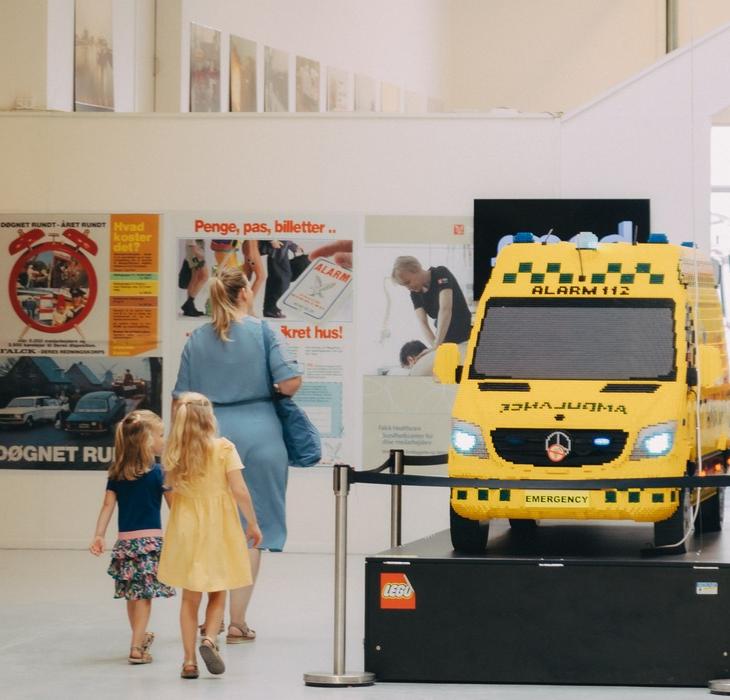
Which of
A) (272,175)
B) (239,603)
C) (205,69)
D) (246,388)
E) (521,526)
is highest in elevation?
(205,69)

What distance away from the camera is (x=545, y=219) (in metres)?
12.5

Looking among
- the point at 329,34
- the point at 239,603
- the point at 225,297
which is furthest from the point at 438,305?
the point at 329,34

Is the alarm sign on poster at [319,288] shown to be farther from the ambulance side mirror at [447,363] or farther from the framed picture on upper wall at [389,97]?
the framed picture on upper wall at [389,97]

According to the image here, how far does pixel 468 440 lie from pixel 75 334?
6.14 meters

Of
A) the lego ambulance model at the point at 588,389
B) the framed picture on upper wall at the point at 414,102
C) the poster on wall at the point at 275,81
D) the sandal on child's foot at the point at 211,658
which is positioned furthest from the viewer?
the framed picture on upper wall at the point at 414,102

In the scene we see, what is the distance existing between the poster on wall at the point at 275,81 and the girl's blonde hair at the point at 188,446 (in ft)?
28.3

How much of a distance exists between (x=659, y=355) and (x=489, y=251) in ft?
15.3

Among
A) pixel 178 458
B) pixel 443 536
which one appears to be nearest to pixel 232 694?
pixel 178 458

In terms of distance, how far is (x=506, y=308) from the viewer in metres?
8.38

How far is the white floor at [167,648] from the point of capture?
6691 millimetres

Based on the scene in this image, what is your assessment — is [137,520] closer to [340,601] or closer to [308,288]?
[340,601]

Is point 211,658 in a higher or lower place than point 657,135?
lower

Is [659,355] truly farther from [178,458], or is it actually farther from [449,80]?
[449,80]

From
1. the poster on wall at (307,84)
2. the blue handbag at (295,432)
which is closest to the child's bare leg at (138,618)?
the blue handbag at (295,432)
